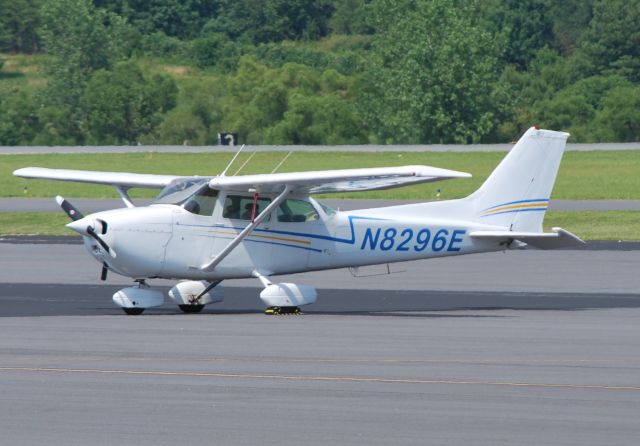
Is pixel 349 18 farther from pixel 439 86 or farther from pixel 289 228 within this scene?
pixel 289 228

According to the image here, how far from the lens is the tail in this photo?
1727cm

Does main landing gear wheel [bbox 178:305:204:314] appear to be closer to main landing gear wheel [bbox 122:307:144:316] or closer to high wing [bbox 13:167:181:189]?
main landing gear wheel [bbox 122:307:144:316]

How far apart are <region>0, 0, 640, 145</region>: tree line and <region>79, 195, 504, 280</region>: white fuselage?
4372cm

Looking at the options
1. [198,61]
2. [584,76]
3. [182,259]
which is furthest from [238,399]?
[198,61]

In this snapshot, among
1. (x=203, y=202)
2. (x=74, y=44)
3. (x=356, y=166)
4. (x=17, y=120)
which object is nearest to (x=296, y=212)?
(x=203, y=202)

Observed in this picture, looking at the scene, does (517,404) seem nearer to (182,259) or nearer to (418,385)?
(418,385)

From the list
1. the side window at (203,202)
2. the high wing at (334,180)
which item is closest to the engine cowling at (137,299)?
the side window at (203,202)

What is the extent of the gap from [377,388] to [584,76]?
213 ft

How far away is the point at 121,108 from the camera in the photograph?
65.7 meters

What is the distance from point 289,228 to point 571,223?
16.2 metres

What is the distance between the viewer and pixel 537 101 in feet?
219

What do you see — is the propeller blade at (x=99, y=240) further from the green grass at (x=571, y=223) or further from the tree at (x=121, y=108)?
the tree at (x=121, y=108)

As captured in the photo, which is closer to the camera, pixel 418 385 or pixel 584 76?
pixel 418 385

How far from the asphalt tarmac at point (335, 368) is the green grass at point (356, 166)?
22.5 m
